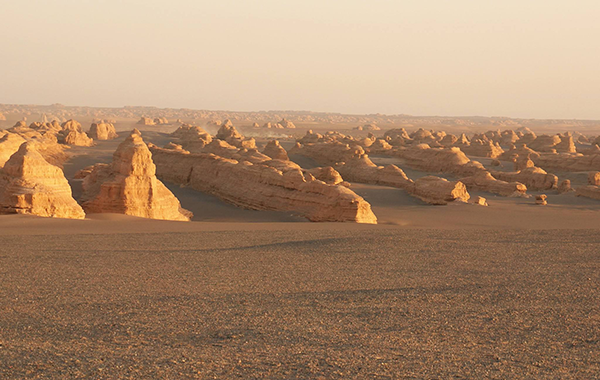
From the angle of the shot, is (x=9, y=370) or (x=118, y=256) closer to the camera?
(x=9, y=370)

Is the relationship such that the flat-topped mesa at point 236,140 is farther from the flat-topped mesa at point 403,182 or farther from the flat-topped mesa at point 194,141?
the flat-topped mesa at point 403,182

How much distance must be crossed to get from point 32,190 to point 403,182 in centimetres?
2431

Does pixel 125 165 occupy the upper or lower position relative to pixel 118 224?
upper

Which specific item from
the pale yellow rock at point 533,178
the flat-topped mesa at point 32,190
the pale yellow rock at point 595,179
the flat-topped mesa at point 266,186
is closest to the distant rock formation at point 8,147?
the flat-topped mesa at point 266,186

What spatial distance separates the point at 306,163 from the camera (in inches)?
2184

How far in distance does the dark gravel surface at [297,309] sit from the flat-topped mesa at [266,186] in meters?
8.76

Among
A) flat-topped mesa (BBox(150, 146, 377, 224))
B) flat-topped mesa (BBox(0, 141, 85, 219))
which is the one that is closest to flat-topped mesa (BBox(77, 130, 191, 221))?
flat-topped mesa (BBox(0, 141, 85, 219))

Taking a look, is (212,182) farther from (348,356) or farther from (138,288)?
(348,356)

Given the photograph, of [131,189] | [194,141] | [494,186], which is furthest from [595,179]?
[194,141]

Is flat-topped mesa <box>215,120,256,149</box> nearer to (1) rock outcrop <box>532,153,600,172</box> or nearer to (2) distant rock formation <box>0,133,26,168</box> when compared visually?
(2) distant rock formation <box>0,133,26,168</box>

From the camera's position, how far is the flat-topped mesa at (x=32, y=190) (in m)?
17.9

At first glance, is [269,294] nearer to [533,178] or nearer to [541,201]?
[541,201]

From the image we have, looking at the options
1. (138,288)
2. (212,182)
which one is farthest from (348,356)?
(212,182)

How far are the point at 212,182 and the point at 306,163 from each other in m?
25.0
